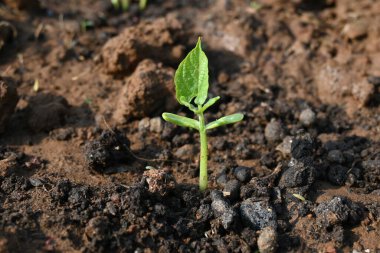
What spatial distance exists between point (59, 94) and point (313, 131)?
1.70 metres

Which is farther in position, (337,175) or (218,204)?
(337,175)

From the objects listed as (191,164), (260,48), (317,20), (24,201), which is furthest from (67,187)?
(317,20)

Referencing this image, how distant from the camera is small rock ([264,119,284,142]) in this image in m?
3.09

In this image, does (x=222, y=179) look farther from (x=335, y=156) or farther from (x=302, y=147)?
(x=335, y=156)

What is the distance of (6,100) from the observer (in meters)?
2.96

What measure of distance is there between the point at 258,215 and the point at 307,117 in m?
0.95

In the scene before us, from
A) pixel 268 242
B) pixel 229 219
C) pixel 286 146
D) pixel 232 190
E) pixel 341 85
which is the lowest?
pixel 268 242

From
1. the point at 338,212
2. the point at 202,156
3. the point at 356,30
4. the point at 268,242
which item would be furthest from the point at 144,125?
the point at 356,30

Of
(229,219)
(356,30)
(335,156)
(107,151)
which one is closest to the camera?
(229,219)

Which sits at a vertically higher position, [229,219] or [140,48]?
[140,48]

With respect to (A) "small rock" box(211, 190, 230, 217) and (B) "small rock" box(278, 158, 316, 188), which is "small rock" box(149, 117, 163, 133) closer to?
(A) "small rock" box(211, 190, 230, 217)

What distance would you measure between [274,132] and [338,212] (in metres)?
0.74

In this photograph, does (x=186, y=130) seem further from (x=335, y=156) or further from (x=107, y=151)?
(x=335, y=156)

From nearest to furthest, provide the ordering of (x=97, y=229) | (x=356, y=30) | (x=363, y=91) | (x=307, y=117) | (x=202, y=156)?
(x=97, y=229) → (x=202, y=156) → (x=307, y=117) → (x=363, y=91) → (x=356, y=30)
